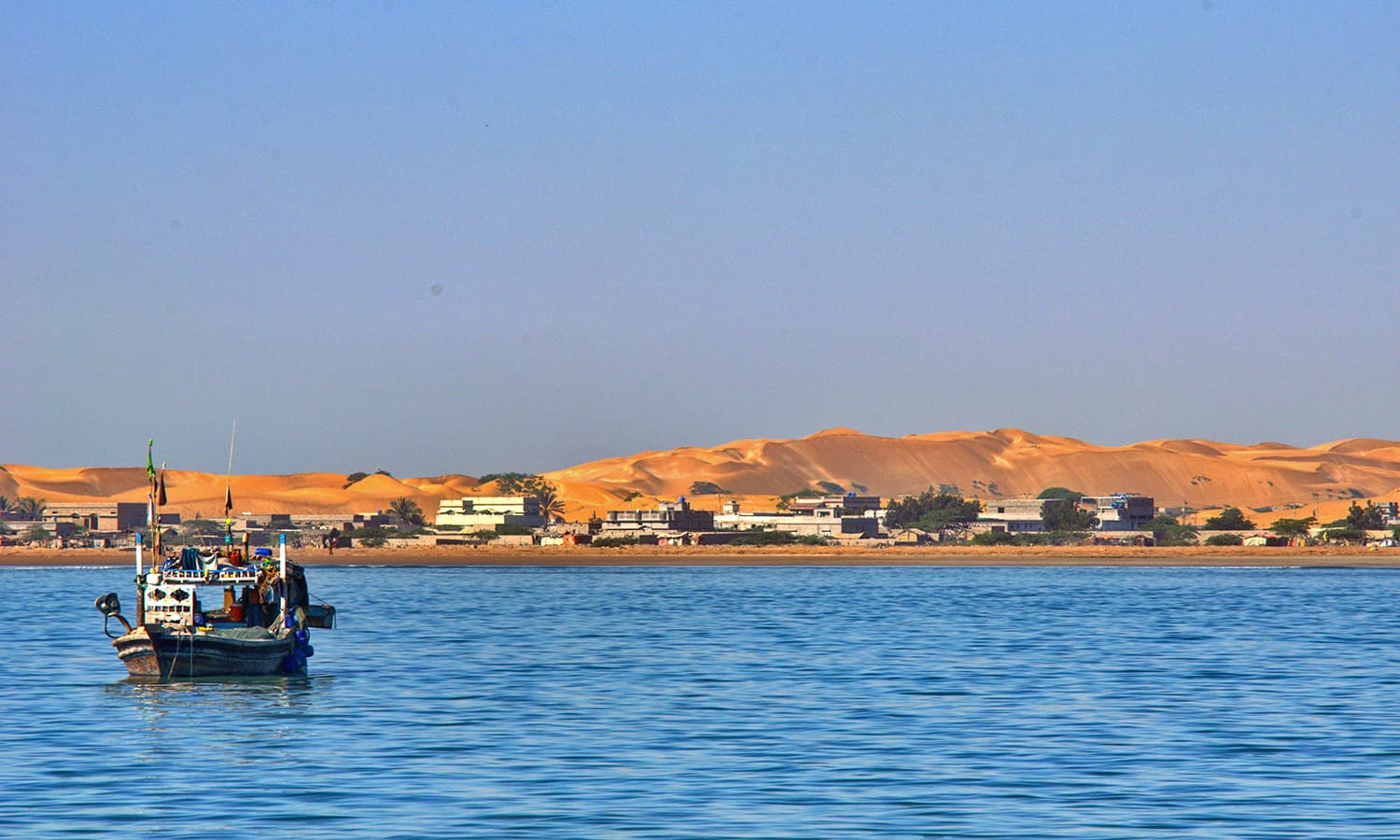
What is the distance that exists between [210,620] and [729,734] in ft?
71.6

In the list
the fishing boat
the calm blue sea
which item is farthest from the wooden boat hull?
the calm blue sea

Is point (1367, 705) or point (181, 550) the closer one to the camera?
point (1367, 705)

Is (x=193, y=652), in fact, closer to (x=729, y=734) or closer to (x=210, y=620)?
(x=210, y=620)

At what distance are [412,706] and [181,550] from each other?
12.0 metres

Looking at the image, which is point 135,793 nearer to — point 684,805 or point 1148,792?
point 684,805

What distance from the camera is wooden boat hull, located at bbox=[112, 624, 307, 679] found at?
52.2m

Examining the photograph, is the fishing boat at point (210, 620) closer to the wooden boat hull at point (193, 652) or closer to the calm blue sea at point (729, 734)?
the wooden boat hull at point (193, 652)

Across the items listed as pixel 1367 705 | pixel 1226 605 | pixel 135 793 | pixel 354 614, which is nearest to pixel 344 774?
pixel 135 793

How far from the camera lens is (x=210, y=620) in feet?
182

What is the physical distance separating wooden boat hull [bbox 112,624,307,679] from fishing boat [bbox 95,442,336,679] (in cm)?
3

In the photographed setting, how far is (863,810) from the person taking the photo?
29.8m

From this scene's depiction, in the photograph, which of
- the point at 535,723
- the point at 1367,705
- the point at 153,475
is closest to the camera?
the point at 535,723

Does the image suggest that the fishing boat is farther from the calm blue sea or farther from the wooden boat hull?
the calm blue sea

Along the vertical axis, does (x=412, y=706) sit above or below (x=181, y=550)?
below
